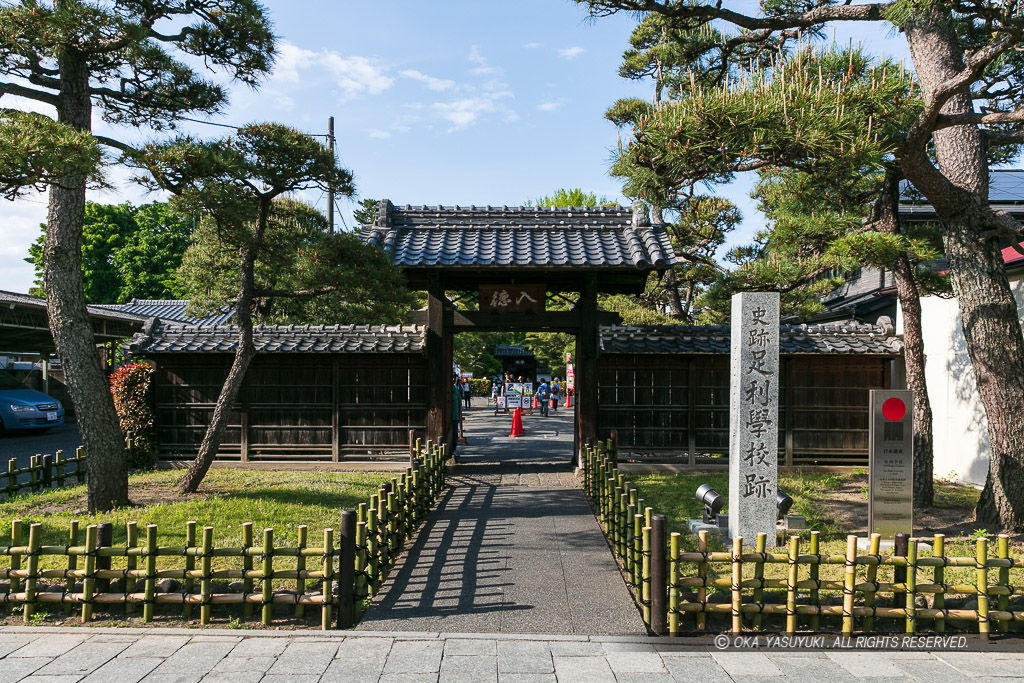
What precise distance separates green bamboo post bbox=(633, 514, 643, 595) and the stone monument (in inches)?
78.5

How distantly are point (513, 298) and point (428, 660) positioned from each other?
833cm

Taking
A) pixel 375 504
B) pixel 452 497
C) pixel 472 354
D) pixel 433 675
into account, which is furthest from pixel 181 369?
pixel 472 354

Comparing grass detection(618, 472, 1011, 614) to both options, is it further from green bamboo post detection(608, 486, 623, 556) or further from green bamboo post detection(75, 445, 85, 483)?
green bamboo post detection(75, 445, 85, 483)

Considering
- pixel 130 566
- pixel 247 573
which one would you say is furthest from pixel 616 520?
pixel 130 566

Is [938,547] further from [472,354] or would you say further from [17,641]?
[472,354]

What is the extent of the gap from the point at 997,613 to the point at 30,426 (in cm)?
2451

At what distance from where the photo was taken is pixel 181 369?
13.4 metres

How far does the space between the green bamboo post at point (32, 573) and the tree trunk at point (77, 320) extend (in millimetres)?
3119

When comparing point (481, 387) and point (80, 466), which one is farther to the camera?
point (481, 387)

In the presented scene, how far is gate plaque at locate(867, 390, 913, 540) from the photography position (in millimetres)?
7395

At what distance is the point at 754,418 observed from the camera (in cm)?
761

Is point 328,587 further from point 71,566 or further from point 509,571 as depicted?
point 71,566

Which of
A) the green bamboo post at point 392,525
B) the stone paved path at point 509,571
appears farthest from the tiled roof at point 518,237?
Result: the green bamboo post at point 392,525

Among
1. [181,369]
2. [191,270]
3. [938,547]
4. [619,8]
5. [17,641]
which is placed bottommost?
[17,641]
